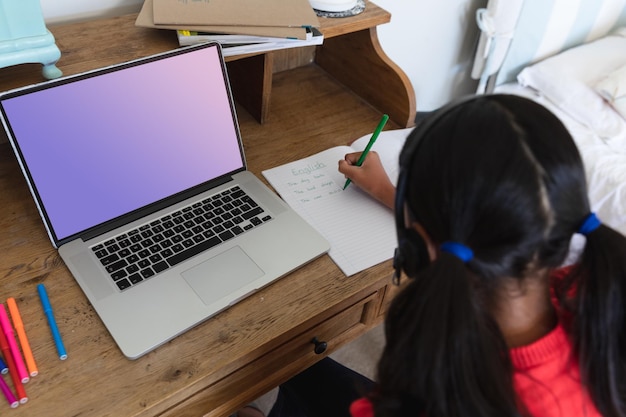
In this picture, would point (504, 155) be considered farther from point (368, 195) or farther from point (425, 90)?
point (425, 90)

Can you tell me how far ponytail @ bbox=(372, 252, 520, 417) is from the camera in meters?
0.48

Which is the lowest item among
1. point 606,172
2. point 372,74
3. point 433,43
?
point 606,172

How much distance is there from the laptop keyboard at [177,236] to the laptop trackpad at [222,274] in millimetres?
29

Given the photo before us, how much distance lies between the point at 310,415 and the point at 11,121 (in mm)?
675

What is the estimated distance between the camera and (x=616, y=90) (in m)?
1.55

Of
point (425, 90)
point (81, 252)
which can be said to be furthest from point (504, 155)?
point (425, 90)

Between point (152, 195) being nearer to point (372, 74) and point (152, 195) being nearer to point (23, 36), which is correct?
point (23, 36)

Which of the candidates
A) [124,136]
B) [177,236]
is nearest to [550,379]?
[177,236]

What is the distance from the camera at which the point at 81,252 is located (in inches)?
29.3

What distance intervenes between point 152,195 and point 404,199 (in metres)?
0.44

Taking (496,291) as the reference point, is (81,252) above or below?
below

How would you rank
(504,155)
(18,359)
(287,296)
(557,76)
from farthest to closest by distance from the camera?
(557,76) → (287,296) → (18,359) → (504,155)

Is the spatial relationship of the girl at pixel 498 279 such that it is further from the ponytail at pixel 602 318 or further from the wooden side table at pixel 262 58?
the wooden side table at pixel 262 58

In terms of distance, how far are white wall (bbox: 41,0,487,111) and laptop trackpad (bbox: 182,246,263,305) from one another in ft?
2.89
